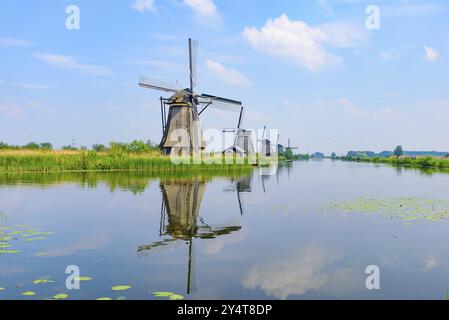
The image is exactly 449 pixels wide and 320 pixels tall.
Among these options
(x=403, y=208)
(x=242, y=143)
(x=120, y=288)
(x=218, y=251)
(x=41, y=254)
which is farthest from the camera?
(x=242, y=143)

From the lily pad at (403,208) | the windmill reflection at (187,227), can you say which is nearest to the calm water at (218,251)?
the windmill reflection at (187,227)

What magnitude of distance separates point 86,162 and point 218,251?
26.9 metres

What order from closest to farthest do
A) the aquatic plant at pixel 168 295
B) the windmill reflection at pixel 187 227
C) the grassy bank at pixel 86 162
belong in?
the aquatic plant at pixel 168 295, the windmill reflection at pixel 187 227, the grassy bank at pixel 86 162

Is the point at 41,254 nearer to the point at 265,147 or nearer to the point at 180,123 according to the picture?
the point at 180,123

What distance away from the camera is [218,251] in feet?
26.1

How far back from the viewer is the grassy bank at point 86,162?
96.5ft

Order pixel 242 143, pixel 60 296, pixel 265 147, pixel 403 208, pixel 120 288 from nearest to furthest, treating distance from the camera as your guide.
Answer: pixel 60 296 < pixel 120 288 < pixel 403 208 < pixel 242 143 < pixel 265 147

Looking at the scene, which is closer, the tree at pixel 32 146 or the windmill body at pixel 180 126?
the tree at pixel 32 146

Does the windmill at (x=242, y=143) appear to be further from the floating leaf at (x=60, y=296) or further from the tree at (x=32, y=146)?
the floating leaf at (x=60, y=296)

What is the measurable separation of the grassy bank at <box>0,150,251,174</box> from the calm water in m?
16.8

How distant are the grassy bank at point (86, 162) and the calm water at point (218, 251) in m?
16.8

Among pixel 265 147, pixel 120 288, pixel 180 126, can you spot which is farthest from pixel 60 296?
pixel 265 147

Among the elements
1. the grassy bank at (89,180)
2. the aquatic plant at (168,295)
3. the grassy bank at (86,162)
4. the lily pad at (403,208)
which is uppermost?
the grassy bank at (86,162)

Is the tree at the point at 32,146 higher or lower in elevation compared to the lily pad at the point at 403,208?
higher
